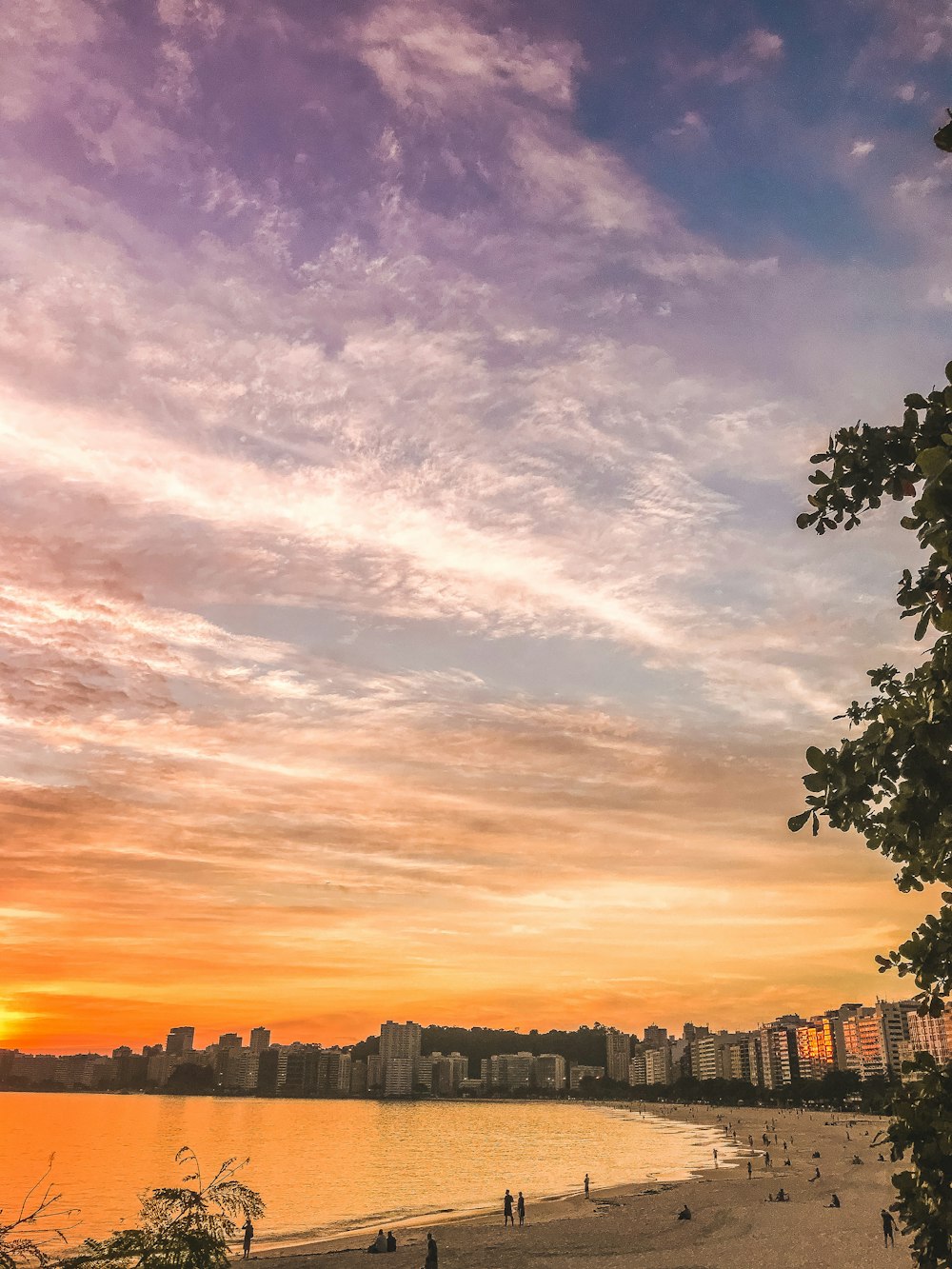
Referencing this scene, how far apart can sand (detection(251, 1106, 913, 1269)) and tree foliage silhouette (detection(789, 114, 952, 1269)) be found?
41.7 meters

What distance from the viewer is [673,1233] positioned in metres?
48.9

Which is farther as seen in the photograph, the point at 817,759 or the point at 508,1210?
the point at 508,1210

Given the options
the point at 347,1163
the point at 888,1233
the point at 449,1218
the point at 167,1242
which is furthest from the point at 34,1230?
the point at 347,1163

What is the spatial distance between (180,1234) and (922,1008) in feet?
35.5

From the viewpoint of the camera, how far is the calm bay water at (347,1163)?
70.0 m

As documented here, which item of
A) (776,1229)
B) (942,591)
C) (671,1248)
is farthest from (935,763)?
(776,1229)

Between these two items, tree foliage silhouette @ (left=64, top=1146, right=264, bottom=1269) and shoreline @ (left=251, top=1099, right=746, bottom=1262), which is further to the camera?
shoreline @ (left=251, top=1099, right=746, bottom=1262)

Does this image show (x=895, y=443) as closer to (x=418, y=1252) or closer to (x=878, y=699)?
(x=878, y=699)

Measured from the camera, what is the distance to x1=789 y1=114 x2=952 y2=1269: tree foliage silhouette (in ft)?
18.6

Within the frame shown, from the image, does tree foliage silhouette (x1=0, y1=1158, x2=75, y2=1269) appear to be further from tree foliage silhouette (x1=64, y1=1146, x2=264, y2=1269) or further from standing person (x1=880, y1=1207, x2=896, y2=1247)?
standing person (x1=880, y1=1207, x2=896, y2=1247)

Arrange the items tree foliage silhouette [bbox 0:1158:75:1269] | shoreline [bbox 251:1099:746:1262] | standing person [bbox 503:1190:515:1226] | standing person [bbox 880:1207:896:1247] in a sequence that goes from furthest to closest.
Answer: standing person [bbox 503:1190:515:1226]
shoreline [bbox 251:1099:746:1262]
standing person [bbox 880:1207:896:1247]
tree foliage silhouette [bbox 0:1158:75:1269]

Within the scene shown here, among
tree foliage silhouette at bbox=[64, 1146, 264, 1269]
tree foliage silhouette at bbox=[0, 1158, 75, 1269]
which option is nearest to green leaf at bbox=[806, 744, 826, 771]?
tree foliage silhouette at bbox=[0, 1158, 75, 1269]

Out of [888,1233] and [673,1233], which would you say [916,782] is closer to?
[888,1233]

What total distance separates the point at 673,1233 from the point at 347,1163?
71.1m
